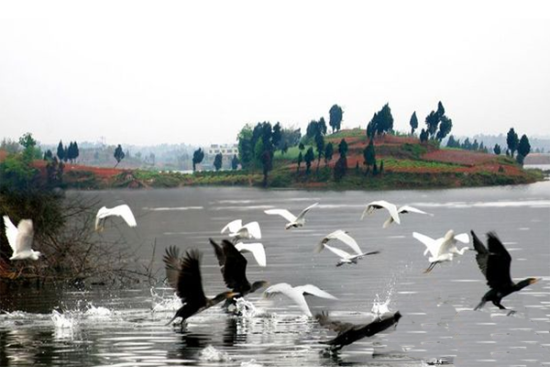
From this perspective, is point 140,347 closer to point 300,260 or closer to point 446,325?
point 446,325

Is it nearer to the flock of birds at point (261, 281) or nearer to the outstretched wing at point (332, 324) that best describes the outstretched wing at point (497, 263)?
→ the flock of birds at point (261, 281)

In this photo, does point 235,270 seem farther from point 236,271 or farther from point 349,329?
point 349,329

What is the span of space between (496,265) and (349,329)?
4141 mm

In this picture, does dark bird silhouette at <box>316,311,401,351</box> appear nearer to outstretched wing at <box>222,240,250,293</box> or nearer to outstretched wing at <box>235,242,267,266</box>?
outstretched wing at <box>222,240,250,293</box>

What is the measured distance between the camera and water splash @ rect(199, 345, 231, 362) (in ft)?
79.7

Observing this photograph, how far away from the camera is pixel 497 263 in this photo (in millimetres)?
26344

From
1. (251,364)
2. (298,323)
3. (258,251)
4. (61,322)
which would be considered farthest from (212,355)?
(61,322)

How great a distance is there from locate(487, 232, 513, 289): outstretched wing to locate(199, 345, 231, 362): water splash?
5613mm

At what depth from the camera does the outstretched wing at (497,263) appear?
2559cm

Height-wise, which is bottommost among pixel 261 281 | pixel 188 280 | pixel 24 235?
pixel 261 281

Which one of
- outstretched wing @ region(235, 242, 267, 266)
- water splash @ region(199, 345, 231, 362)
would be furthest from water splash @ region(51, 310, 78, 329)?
water splash @ region(199, 345, 231, 362)

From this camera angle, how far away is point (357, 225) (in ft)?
250

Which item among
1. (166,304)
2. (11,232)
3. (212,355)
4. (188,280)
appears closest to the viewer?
(212,355)

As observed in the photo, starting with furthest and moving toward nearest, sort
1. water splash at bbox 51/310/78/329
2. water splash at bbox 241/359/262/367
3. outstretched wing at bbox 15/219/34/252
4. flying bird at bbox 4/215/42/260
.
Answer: flying bird at bbox 4/215/42/260 → outstretched wing at bbox 15/219/34/252 → water splash at bbox 51/310/78/329 → water splash at bbox 241/359/262/367
